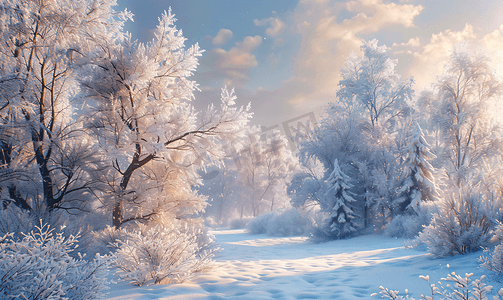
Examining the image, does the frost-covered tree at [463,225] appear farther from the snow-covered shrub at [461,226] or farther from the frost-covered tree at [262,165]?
the frost-covered tree at [262,165]

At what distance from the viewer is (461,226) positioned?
13.2ft

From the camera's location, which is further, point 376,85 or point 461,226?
point 376,85

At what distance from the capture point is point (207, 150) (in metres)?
6.36

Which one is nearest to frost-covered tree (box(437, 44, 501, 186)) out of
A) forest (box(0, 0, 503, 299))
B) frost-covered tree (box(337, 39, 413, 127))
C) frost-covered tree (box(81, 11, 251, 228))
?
frost-covered tree (box(337, 39, 413, 127))

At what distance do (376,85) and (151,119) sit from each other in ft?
49.7

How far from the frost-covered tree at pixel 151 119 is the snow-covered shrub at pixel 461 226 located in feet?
15.3

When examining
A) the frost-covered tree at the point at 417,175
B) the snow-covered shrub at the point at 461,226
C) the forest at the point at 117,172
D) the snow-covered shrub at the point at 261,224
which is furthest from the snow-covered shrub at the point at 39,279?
the snow-covered shrub at the point at 261,224

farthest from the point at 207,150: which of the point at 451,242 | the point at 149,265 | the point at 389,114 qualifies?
the point at 389,114

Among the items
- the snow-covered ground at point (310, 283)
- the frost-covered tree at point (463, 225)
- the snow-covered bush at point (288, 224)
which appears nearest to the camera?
the snow-covered ground at point (310, 283)

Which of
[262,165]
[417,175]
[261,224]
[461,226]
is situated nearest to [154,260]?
[461,226]

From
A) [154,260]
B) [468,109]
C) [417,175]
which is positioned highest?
[468,109]

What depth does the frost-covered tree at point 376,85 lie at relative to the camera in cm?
1561

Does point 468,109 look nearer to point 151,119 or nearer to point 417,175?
point 417,175

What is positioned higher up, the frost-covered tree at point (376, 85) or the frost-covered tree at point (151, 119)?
the frost-covered tree at point (376, 85)
